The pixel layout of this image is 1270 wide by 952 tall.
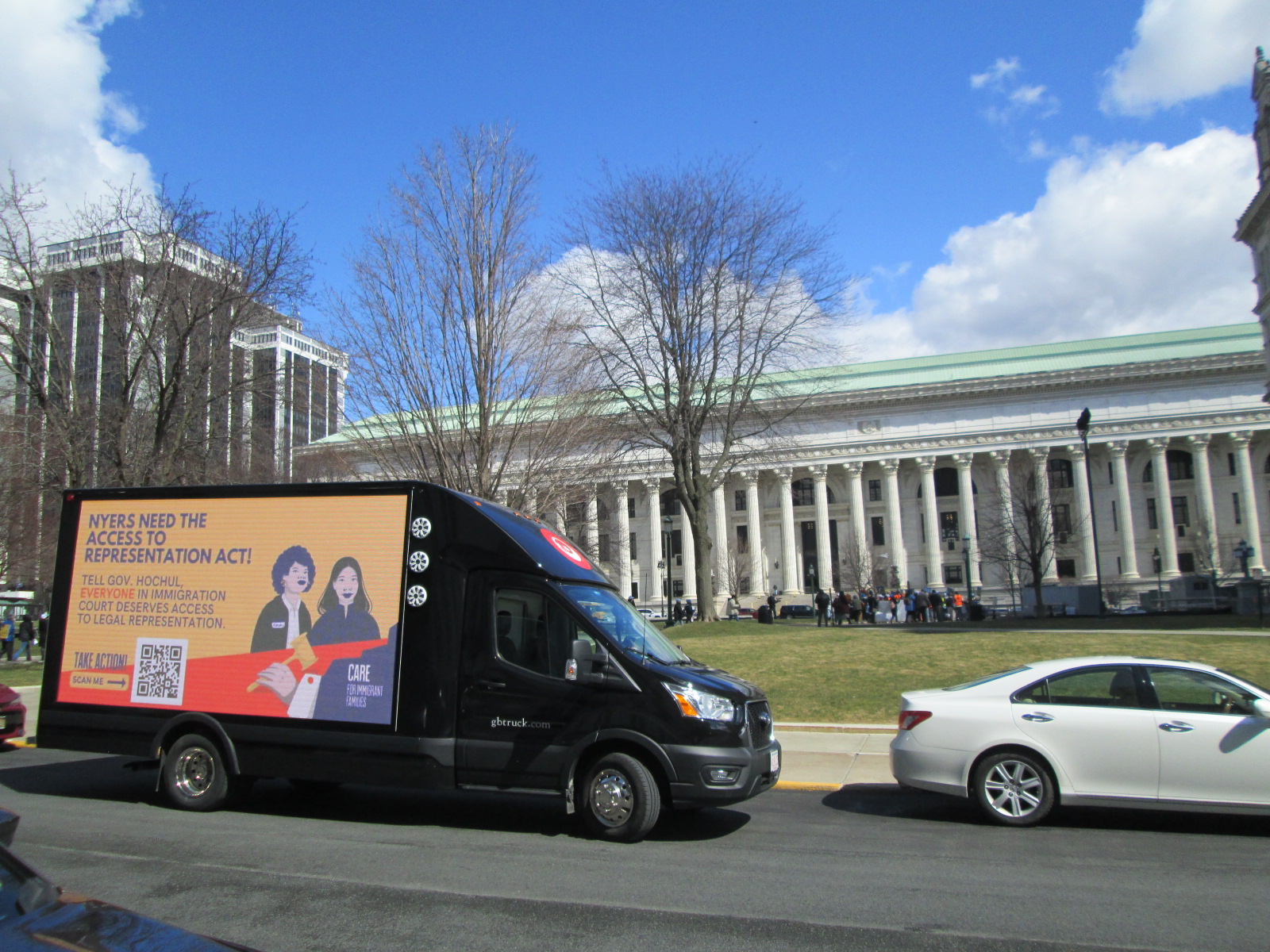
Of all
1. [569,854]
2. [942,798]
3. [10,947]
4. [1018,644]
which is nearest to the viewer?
[10,947]

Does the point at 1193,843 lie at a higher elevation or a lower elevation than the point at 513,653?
lower

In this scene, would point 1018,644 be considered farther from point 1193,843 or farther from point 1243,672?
point 1193,843

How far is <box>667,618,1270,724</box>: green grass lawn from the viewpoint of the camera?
49.4 feet

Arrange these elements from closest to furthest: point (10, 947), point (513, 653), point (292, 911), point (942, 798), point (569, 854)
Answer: point (10, 947), point (292, 911), point (569, 854), point (513, 653), point (942, 798)

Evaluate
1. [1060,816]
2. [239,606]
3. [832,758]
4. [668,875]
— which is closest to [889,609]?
[832,758]

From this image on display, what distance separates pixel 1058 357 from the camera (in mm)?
80312

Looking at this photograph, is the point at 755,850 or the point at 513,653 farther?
the point at 513,653

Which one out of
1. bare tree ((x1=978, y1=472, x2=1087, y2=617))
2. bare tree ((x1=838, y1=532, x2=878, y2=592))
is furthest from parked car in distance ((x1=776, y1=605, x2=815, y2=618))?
bare tree ((x1=978, y1=472, x2=1087, y2=617))

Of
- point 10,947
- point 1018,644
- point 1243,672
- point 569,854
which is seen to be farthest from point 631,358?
point 10,947

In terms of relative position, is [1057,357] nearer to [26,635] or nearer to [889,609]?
[889,609]

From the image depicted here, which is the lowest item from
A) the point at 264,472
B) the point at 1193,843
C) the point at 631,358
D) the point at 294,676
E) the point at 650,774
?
the point at 1193,843

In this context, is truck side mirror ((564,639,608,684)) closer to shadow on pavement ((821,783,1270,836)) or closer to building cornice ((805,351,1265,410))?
shadow on pavement ((821,783,1270,836))

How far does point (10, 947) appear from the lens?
2340 millimetres

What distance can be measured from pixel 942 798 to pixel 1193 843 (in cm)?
257
